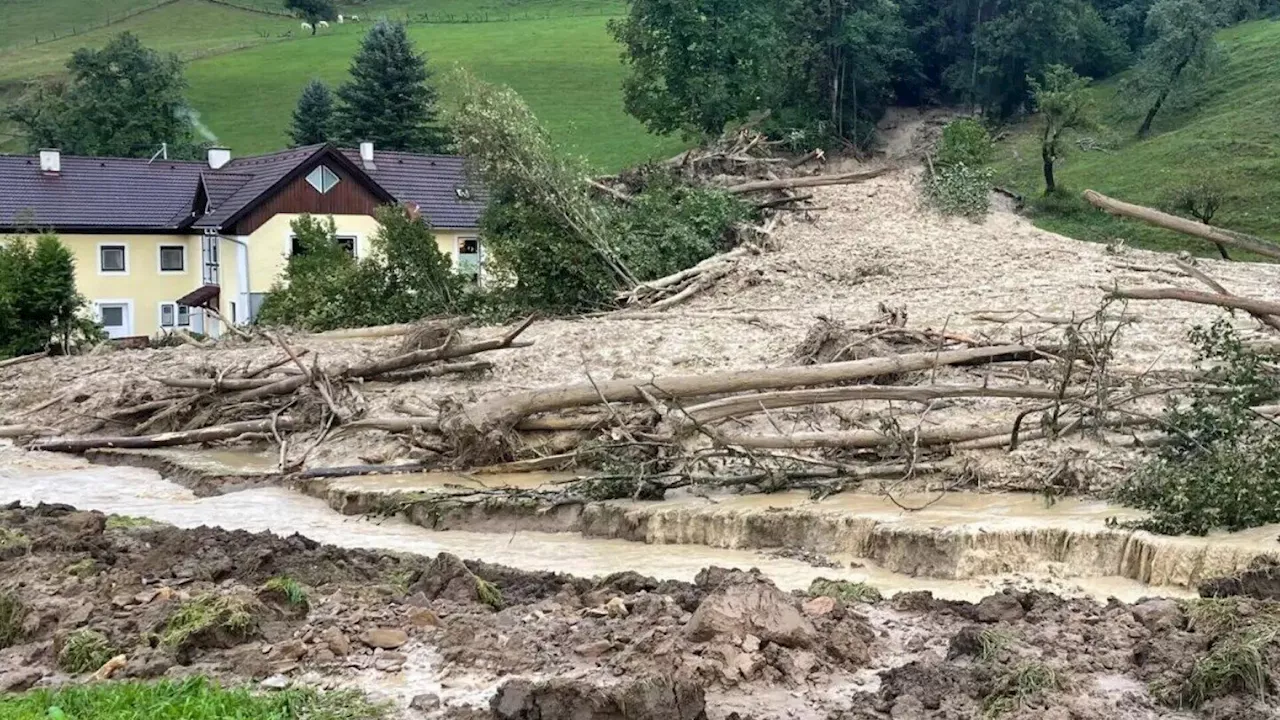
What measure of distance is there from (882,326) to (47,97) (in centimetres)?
6129

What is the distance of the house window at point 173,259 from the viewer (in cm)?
4350

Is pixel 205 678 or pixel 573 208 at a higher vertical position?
pixel 573 208

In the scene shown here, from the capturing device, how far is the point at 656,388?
1348 centimetres

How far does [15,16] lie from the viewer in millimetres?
106750

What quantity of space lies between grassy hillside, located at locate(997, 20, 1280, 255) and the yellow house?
685 inches

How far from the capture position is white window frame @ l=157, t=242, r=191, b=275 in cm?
4331

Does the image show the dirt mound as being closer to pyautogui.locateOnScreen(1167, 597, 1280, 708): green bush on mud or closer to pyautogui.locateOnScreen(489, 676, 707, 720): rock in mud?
pyautogui.locateOnScreen(1167, 597, 1280, 708): green bush on mud

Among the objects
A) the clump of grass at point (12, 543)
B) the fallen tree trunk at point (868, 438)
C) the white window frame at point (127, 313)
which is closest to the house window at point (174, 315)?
the white window frame at point (127, 313)

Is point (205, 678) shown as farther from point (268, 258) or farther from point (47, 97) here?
point (47, 97)

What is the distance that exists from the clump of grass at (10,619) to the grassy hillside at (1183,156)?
24.0 meters

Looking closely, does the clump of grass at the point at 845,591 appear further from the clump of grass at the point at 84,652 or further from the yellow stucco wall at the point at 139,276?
the yellow stucco wall at the point at 139,276

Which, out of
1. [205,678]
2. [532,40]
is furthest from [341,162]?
[532,40]

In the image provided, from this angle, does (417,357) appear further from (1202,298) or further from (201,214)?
(201,214)

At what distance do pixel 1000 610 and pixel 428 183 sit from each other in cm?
3795
